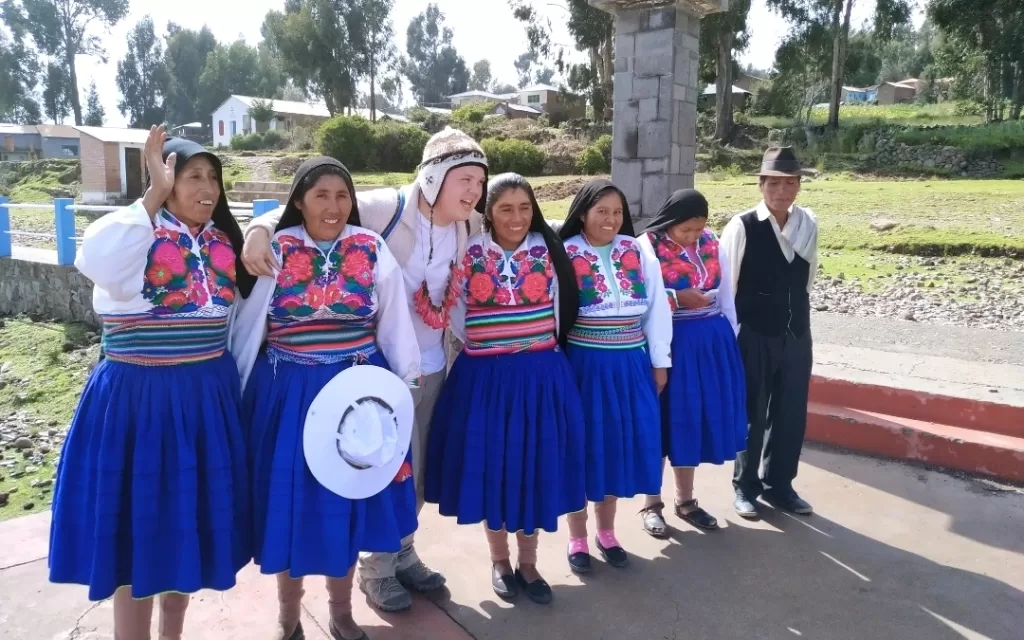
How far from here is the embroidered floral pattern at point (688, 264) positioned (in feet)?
→ 11.1

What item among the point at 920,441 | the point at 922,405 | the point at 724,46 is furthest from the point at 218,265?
the point at 724,46

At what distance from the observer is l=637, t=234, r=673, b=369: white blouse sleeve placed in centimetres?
316

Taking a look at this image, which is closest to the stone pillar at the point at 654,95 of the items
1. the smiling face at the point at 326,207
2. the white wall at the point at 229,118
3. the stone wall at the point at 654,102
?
the stone wall at the point at 654,102

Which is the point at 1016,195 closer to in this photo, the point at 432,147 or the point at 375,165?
the point at 432,147

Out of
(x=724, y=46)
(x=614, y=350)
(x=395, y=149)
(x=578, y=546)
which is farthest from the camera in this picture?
(x=395, y=149)

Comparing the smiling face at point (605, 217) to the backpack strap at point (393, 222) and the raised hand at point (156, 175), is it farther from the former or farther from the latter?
the raised hand at point (156, 175)

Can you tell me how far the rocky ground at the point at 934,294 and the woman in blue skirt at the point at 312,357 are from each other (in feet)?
20.5

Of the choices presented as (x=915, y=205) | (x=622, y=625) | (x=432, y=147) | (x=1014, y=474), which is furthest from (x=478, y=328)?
(x=915, y=205)

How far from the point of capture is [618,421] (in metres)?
3.03

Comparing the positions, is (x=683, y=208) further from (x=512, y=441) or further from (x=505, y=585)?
(x=505, y=585)

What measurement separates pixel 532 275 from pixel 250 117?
45074 millimetres

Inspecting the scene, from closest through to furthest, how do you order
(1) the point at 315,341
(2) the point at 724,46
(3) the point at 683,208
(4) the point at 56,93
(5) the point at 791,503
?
(1) the point at 315,341, (3) the point at 683,208, (5) the point at 791,503, (2) the point at 724,46, (4) the point at 56,93

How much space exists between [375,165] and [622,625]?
88.3ft

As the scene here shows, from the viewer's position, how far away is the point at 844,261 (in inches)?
407
